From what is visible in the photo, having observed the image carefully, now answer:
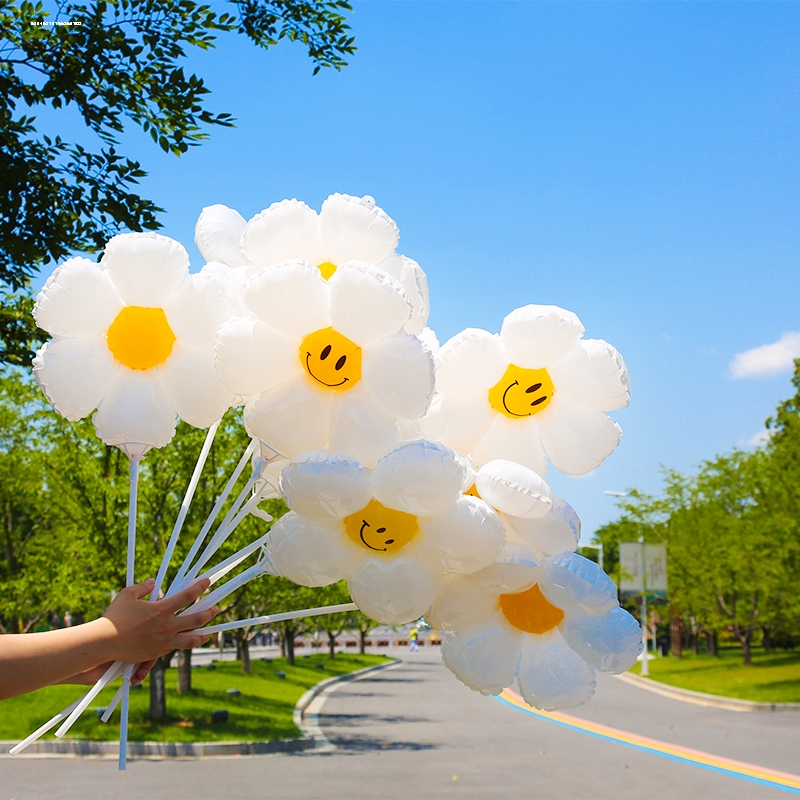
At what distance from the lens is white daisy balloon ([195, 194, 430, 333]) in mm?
2314

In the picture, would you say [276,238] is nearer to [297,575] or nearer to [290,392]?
[290,392]

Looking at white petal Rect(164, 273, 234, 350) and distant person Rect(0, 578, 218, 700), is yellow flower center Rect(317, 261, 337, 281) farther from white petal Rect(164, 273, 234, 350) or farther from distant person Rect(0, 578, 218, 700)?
distant person Rect(0, 578, 218, 700)

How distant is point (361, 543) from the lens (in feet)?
6.97

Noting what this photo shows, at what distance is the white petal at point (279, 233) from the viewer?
2.31m

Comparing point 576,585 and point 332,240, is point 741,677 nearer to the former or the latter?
point 576,585

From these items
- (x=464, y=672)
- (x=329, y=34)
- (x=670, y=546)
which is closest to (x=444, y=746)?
(x=329, y=34)

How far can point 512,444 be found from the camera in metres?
2.38

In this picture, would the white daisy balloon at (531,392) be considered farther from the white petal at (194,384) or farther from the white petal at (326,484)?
the white petal at (194,384)

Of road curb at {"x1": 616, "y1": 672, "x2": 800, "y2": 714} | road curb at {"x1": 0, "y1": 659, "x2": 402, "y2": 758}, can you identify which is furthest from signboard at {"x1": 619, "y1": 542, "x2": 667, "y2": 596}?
road curb at {"x1": 0, "y1": 659, "x2": 402, "y2": 758}

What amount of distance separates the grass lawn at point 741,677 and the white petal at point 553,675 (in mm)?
20472

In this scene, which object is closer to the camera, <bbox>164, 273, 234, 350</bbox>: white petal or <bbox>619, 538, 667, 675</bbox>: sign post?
<bbox>164, 273, 234, 350</bbox>: white petal

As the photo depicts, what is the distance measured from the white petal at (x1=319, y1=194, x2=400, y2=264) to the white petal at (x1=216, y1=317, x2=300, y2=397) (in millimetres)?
354

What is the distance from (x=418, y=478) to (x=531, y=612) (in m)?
0.57

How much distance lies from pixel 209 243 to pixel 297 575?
110cm
